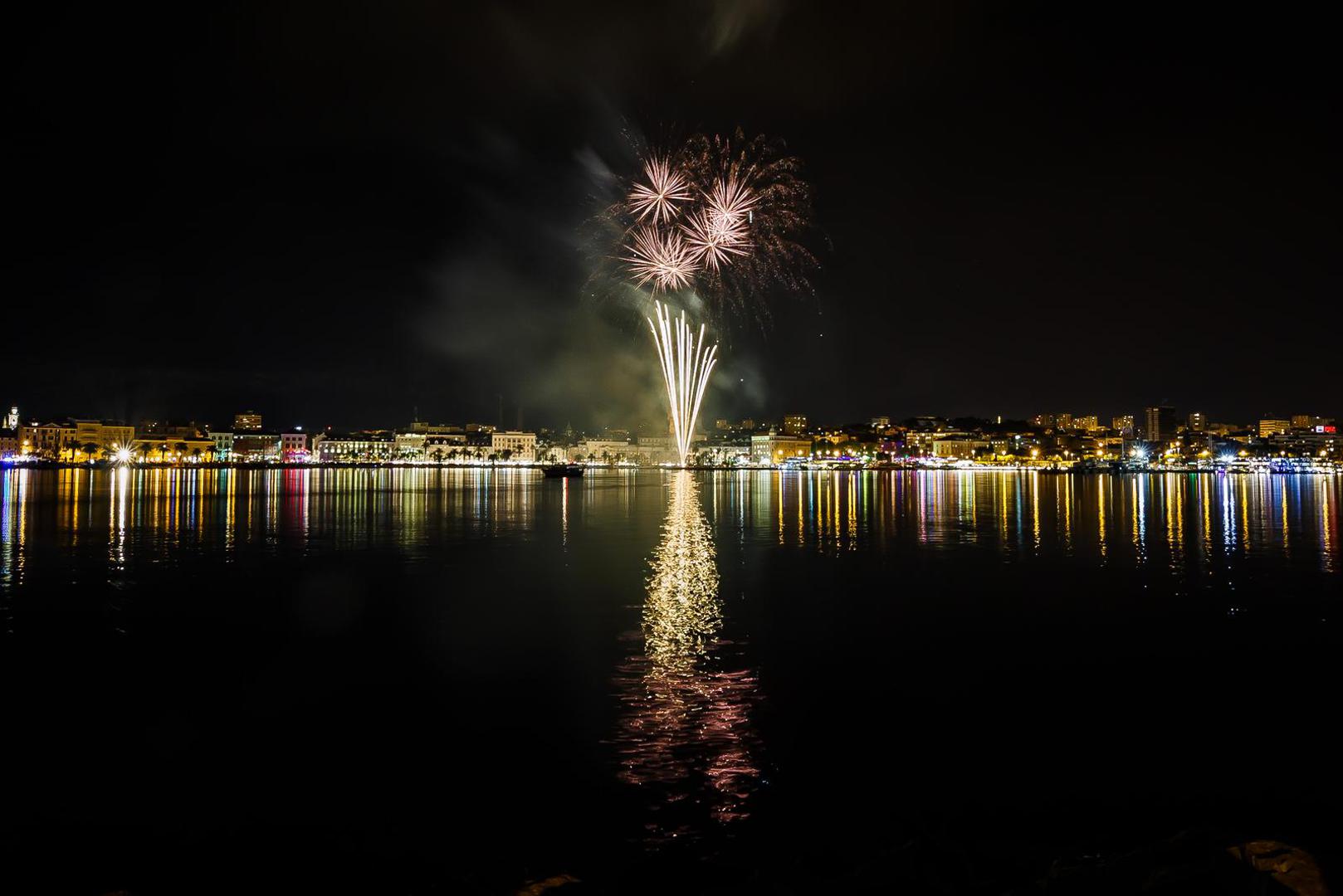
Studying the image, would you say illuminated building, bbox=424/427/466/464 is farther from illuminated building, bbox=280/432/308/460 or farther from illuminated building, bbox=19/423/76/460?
illuminated building, bbox=19/423/76/460

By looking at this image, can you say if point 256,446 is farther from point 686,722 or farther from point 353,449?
point 686,722

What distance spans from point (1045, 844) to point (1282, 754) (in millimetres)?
2644

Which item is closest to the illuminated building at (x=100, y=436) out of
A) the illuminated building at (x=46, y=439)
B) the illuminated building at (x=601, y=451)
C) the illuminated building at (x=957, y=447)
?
the illuminated building at (x=46, y=439)

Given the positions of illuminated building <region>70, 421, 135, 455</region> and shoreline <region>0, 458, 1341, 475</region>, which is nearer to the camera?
shoreline <region>0, 458, 1341, 475</region>

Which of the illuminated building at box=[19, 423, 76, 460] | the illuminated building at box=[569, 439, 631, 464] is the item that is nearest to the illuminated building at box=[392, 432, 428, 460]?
the illuminated building at box=[569, 439, 631, 464]

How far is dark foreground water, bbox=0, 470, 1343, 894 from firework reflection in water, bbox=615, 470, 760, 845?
0.11 feet

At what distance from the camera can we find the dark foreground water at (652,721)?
4711 mm

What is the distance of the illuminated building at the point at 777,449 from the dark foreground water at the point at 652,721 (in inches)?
5175

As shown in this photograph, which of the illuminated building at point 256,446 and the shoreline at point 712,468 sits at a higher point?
the illuminated building at point 256,446

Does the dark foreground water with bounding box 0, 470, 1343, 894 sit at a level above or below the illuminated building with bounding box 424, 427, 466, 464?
below

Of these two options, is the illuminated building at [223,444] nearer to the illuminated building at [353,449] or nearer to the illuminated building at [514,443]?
the illuminated building at [353,449]

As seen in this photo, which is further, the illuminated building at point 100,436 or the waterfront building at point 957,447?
the waterfront building at point 957,447

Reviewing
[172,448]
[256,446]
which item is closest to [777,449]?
[256,446]

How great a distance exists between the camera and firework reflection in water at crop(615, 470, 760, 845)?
17.3 ft
